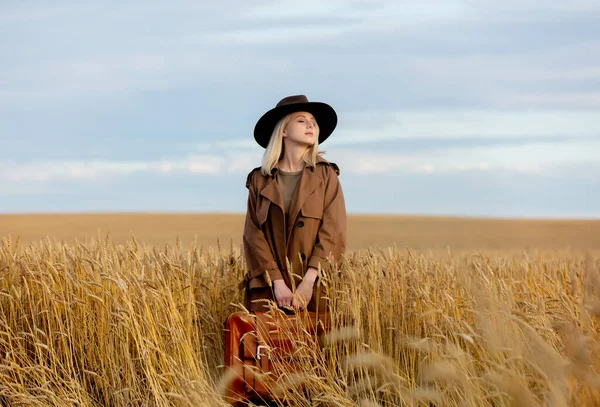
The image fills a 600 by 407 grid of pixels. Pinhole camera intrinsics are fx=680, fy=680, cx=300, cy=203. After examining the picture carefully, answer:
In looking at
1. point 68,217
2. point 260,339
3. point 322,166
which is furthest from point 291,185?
point 68,217

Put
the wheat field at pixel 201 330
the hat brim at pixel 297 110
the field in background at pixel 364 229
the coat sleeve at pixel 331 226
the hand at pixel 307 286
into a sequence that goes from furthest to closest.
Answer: the field in background at pixel 364 229 < the hat brim at pixel 297 110 < the coat sleeve at pixel 331 226 < the hand at pixel 307 286 < the wheat field at pixel 201 330

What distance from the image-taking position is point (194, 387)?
3.61 meters

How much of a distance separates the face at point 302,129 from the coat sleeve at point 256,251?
424 millimetres

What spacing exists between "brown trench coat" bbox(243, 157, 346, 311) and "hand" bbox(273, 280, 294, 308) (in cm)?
8

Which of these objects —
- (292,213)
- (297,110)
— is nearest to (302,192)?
(292,213)

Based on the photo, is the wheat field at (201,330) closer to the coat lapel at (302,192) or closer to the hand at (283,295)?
the hand at (283,295)

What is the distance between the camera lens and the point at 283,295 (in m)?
4.16

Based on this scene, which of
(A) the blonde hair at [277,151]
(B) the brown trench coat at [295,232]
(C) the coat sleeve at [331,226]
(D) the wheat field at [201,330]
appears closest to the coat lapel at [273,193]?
(B) the brown trench coat at [295,232]

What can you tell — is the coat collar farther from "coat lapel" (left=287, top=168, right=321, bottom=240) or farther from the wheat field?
the wheat field

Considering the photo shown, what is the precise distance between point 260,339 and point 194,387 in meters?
0.51

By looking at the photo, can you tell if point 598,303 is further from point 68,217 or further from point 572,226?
point 68,217

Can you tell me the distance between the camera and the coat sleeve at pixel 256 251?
4.27 m

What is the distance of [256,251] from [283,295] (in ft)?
1.17

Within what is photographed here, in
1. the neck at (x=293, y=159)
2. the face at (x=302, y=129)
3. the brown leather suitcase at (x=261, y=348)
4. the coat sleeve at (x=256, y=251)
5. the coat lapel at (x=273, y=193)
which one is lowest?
the brown leather suitcase at (x=261, y=348)
